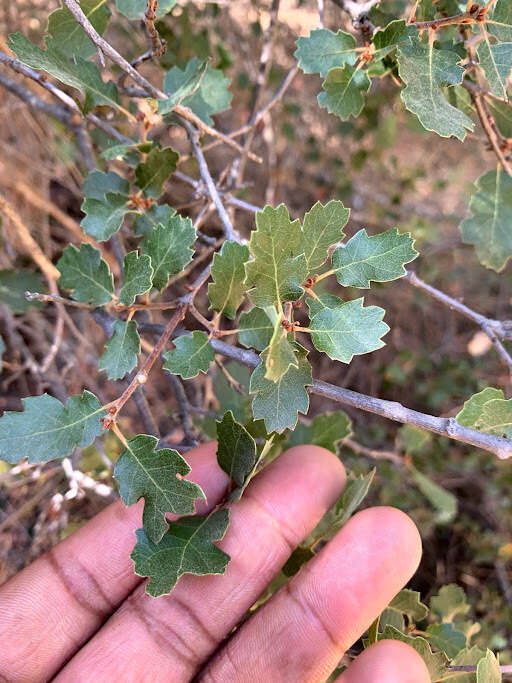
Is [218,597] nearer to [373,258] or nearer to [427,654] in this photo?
[427,654]

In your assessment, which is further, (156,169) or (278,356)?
(156,169)

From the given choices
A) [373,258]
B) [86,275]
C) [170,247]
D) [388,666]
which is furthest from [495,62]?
[388,666]

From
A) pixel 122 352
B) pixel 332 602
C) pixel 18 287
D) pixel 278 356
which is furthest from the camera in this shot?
pixel 18 287

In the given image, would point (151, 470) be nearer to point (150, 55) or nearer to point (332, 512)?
point (332, 512)

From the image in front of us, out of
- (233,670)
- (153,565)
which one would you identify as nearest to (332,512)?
(233,670)

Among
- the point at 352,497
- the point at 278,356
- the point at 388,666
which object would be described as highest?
the point at 278,356

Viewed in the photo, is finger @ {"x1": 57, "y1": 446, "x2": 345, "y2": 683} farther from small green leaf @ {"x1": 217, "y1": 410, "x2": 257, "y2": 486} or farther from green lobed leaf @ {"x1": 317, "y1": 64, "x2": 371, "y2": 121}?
green lobed leaf @ {"x1": 317, "y1": 64, "x2": 371, "y2": 121}

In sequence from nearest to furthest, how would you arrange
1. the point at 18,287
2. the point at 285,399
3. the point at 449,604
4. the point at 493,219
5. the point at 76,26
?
the point at 285,399 → the point at 76,26 → the point at 493,219 → the point at 449,604 → the point at 18,287

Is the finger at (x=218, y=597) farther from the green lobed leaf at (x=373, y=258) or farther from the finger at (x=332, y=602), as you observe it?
the green lobed leaf at (x=373, y=258)
